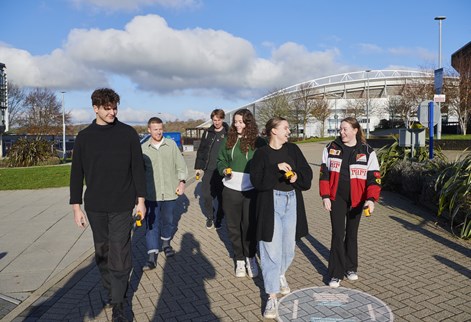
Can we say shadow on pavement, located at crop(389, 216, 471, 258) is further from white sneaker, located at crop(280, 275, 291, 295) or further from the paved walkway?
white sneaker, located at crop(280, 275, 291, 295)

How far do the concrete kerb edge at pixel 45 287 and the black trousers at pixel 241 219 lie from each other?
2.05m

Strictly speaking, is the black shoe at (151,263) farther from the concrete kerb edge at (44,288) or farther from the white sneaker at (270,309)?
the white sneaker at (270,309)

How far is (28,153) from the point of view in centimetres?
1997

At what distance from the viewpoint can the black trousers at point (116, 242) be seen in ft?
11.6

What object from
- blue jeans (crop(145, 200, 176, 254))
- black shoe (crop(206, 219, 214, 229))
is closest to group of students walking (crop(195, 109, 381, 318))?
blue jeans (crop(145, 200, 176, 254))

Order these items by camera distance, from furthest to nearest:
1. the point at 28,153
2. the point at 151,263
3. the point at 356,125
Answer: the point at 28,153
the point at 151,263
the point at 356,125

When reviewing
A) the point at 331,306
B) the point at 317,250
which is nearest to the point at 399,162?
the point at 317,250

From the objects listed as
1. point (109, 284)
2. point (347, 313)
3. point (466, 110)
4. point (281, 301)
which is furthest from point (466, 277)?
point (466, 110)

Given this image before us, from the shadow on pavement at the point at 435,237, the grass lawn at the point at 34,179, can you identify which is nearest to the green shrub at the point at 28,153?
the grass lawn at the point at 34,179

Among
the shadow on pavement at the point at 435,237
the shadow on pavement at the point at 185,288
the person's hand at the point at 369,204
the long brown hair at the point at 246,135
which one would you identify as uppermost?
the long brown hair at the point at 246,135

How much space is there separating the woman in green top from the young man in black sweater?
1.16 meters

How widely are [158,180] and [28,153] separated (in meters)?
17.6

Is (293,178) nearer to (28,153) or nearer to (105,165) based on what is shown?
(105,165)

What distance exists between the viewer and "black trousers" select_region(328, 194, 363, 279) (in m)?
4.23
